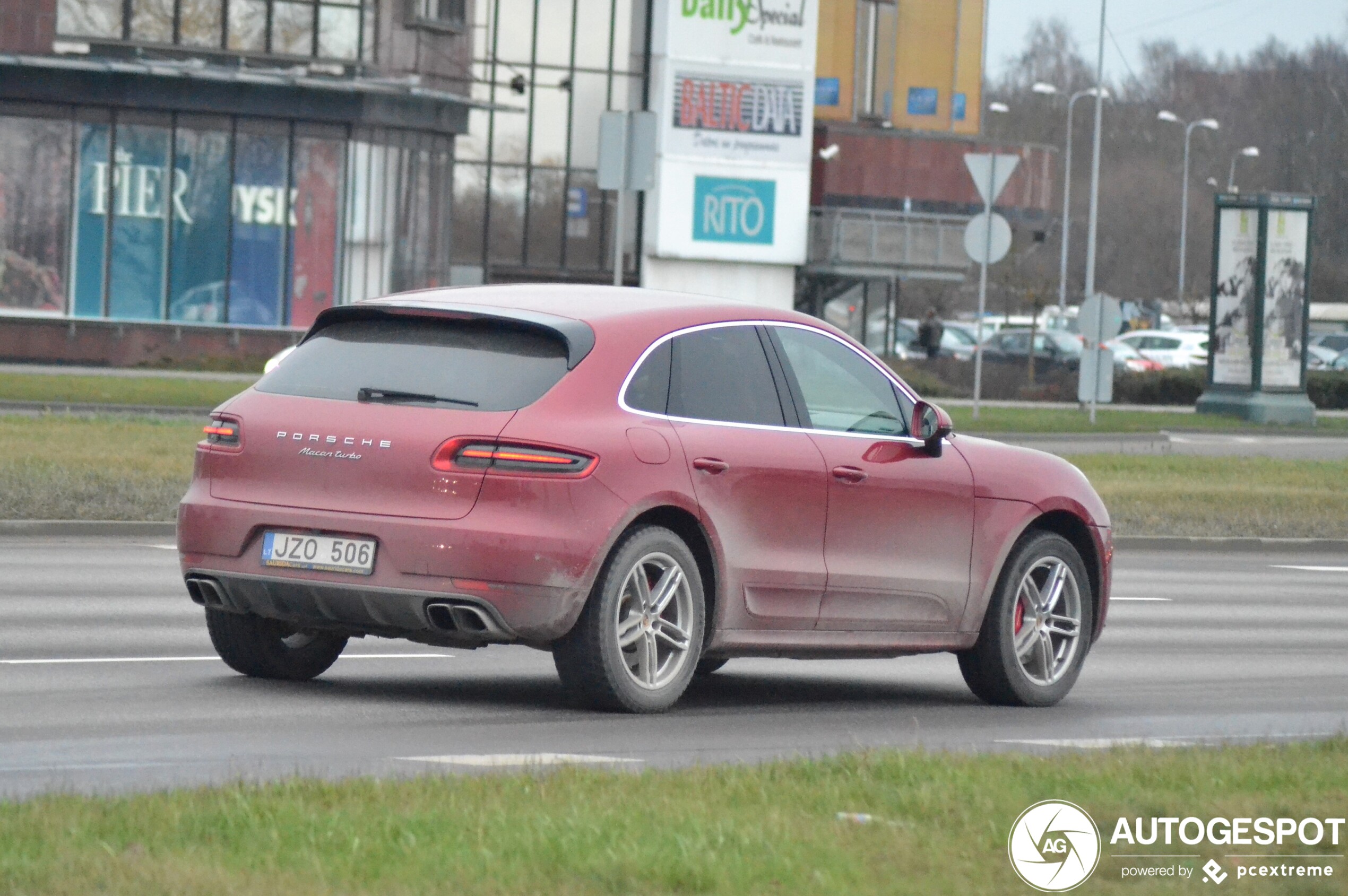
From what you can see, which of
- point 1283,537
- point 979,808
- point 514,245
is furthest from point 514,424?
point 514,245

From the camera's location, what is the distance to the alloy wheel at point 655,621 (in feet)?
28.3

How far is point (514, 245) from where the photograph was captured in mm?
52469

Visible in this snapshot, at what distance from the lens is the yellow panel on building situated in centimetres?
5925

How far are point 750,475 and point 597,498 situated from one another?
84 cm

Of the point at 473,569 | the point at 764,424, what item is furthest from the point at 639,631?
the point at 764,424

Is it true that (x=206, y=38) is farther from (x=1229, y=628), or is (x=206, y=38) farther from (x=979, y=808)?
(x=979, y=808)

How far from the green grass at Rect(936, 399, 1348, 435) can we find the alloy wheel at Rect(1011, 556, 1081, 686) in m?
22.1

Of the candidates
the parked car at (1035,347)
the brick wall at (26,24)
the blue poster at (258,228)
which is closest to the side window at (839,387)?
the brick wall at (26,24)

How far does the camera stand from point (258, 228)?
42.7m

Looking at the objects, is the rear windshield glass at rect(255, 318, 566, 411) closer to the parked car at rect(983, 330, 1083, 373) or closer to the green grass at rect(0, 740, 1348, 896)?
the green grass at rect(0, 740, 1348, 896)

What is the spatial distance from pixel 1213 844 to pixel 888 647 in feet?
12.8

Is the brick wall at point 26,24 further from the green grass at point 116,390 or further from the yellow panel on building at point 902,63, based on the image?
the yellow panel on building at point 902,63

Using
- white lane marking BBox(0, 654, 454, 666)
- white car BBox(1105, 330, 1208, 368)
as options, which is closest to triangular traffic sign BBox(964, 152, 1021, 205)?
white lane marking BBox(0, 654, 454, 666)

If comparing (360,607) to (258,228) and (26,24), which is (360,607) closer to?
(26,24)
